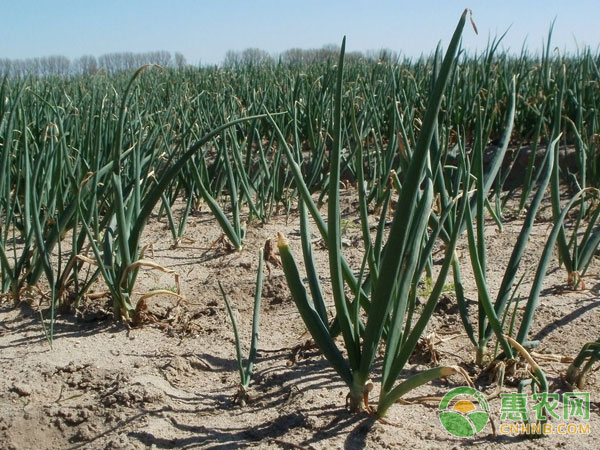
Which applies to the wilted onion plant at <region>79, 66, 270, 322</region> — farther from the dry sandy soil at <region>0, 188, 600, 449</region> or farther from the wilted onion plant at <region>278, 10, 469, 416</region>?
the wilted onion plant at <region>278, 10, 469, 416</region>

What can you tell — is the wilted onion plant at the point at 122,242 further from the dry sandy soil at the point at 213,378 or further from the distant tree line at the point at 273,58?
the distant tree line at the point at 273,58

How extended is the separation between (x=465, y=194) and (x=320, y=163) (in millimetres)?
1569

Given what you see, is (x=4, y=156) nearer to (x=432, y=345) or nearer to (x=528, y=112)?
(x=432, y=345)

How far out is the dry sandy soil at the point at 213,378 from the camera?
131cm

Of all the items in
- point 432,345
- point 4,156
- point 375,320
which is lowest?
point 432,345

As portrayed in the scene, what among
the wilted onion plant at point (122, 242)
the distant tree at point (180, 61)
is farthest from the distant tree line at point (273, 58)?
the wilted onion plant at point (122, 242)

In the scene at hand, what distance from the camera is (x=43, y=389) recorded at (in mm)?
1513

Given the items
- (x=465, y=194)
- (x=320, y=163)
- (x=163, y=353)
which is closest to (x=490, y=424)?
(x=465, y=194)

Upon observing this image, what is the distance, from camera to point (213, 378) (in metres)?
1.58

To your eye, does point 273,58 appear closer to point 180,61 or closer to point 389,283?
point 180,61

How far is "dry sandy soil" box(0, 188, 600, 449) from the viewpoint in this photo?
1314 millimetres

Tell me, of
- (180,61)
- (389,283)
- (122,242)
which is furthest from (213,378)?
(180,61)

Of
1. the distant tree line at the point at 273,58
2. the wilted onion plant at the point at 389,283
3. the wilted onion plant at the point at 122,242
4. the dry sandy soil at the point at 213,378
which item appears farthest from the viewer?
the distant tree line at the point at 273,58

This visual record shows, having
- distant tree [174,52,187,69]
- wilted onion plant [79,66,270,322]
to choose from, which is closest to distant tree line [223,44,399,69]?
distant tree [174,52,187,69]
